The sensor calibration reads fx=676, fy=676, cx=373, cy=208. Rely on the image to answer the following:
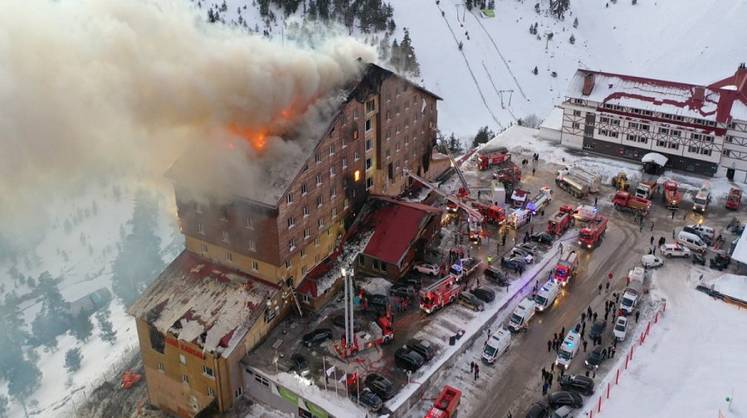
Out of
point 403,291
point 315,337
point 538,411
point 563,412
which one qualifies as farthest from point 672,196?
point 315,337

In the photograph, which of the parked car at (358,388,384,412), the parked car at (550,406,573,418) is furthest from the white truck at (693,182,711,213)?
the parked car at (358,388,384,412)

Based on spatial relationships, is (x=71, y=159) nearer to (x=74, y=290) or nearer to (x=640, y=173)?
(x=640, y=173)

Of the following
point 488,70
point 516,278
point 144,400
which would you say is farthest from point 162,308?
point 488,70

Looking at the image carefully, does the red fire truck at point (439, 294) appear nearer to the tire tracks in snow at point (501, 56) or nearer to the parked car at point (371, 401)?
the parked car at point (371, 401)

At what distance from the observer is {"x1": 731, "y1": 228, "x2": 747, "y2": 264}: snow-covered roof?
51953 mm

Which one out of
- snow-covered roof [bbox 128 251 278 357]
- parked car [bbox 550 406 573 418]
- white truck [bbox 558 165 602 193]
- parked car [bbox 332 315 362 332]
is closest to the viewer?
parked car [bbox 550 406 573 418]

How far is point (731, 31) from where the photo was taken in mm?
135750

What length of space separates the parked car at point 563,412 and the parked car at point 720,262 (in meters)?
21.9

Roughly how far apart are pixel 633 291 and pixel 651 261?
5.96m

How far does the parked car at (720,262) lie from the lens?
53.0 metres

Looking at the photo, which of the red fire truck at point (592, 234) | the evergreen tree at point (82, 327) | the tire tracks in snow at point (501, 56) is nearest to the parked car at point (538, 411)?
the red fire truck at point (592, 234)

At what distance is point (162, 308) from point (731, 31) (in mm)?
131632

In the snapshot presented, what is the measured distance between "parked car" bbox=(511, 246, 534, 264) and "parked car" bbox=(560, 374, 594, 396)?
42.5ft

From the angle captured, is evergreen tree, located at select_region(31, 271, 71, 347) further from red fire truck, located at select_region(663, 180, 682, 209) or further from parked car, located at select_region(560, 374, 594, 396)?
red fire truck, located at select_region(663, 180, 682, 209)
